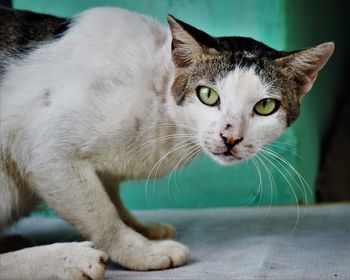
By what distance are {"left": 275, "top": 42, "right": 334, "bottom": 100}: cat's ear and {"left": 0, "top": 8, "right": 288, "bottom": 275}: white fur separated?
0.41 ft

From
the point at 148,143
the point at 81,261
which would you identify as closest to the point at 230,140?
the point at 148,143

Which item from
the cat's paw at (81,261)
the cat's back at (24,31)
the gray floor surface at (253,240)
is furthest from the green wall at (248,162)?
the cat's paw at (81,261)

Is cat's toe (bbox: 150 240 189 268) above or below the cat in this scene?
below

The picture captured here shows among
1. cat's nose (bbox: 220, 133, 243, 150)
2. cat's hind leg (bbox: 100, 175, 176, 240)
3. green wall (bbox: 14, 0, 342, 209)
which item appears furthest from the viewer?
green wall (bbox: 14, 0, 342, 209)

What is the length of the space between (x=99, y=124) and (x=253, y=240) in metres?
0.72

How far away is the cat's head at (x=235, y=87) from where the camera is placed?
6.47 ft

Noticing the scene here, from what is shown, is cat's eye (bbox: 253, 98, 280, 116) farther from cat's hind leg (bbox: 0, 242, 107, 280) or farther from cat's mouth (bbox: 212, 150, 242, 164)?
cat's hind leg (bbox: 0, 242, 107, 280)

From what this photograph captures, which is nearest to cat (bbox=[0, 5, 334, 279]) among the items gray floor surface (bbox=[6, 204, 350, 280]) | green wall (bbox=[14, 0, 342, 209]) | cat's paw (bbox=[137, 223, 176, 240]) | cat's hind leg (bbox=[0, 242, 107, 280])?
cat's hind leg (bbox=[0, 242, 107, 280])

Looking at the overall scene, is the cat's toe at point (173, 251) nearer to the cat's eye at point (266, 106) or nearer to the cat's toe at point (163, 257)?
the cat's toe at point (163, 257)

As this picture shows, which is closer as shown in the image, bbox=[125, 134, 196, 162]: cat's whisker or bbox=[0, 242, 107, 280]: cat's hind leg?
bbox=[0, 242, 107, 280]: cat's hind leg

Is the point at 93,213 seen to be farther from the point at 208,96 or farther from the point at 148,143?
the point at 208,96

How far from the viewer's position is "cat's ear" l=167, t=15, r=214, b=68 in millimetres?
2008

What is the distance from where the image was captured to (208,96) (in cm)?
204

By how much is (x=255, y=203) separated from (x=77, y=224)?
43.2 inches
